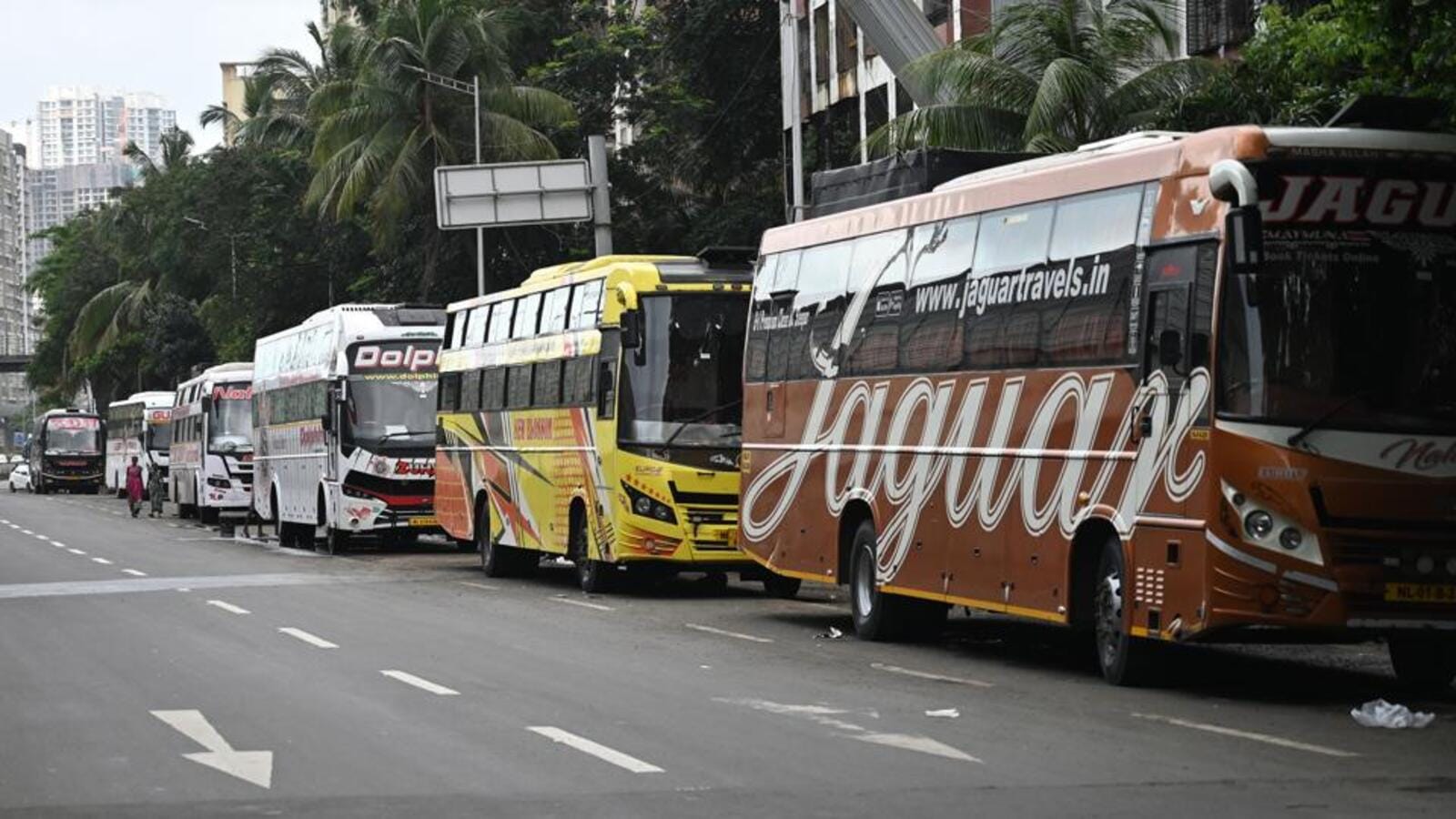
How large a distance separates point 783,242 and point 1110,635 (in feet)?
24.6

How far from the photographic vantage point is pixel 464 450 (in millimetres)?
33594

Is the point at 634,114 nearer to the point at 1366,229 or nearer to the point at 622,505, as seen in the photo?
the point at 622,505

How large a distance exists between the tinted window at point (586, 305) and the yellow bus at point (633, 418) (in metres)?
0.03

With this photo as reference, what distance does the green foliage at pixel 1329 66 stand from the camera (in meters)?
16.7

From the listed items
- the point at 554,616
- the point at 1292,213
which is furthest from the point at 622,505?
the point at 1292,213

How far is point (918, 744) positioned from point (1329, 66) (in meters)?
9.22

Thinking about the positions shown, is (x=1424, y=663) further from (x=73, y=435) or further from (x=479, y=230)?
(x=73, y=435)

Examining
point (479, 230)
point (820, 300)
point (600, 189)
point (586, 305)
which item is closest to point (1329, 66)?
point (820, 300)

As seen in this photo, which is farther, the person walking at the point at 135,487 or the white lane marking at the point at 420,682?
the person walking at the point at 135,487

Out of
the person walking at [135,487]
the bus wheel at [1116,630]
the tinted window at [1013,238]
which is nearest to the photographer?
the bus wheel at [1116,630]

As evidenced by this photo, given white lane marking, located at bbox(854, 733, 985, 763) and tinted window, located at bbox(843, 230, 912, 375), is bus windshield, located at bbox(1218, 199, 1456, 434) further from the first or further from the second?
tinted window, located at bbox(843, 230, 912, 375)

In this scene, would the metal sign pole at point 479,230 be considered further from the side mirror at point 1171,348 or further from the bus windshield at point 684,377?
the side mirror at point 1171,348

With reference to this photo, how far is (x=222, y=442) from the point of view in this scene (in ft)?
192

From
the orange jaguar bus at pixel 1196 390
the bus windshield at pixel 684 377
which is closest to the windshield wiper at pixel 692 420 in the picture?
the bus windshield at pixel 684 377
